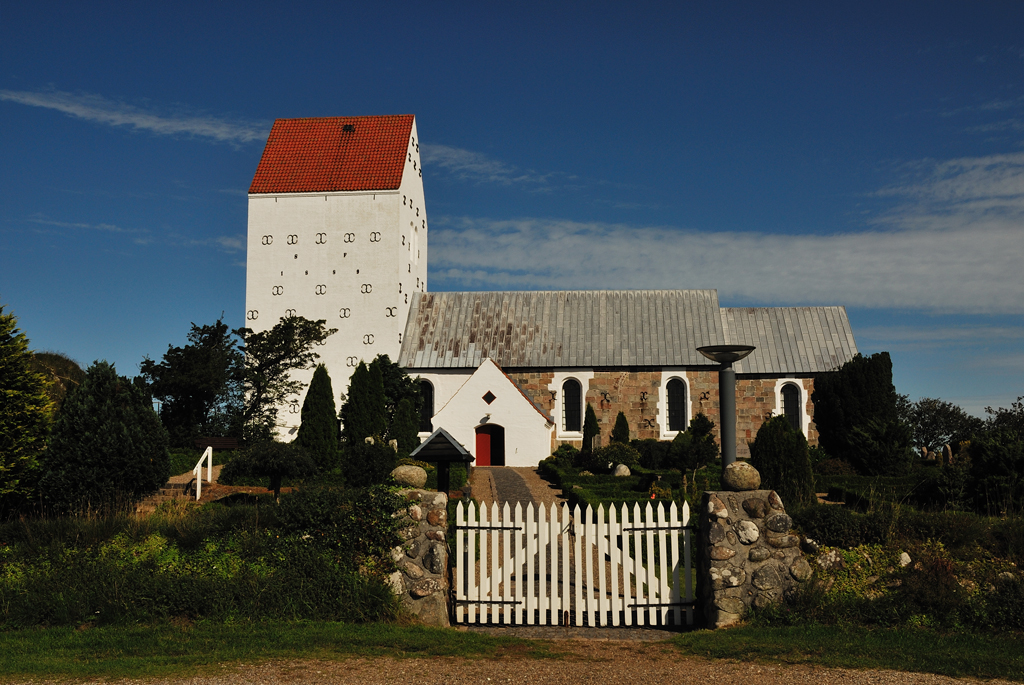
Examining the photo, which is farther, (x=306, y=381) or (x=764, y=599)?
(x=306, y=381)

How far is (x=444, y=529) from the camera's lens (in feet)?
27.5

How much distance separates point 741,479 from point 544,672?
10.7ft

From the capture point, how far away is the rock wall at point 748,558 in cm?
801

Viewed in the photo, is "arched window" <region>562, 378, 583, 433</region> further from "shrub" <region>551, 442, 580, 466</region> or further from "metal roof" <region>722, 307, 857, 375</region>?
"metal roof" <region>722, 307, 857, 375</region>

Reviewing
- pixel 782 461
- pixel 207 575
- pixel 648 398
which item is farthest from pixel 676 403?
pixel 207 575

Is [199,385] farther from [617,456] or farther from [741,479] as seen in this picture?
[741,479]

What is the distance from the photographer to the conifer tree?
13.6 m

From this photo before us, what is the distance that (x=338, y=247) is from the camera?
34.1m

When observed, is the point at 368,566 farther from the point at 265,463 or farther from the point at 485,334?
the point at 485,334

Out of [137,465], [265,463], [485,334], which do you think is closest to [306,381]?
[485,334]

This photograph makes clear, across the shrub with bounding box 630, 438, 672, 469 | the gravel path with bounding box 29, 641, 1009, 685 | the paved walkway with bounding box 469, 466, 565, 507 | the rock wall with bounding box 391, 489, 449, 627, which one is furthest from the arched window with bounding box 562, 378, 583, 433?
the gravel path with bounding box 29, 641, 1009, 685

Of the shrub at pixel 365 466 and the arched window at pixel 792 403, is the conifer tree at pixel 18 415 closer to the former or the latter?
the shrub at pixel 365 466

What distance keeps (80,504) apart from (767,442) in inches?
499

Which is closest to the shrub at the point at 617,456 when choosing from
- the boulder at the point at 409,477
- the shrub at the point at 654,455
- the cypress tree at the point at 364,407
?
the shrub at the point at 654,455
